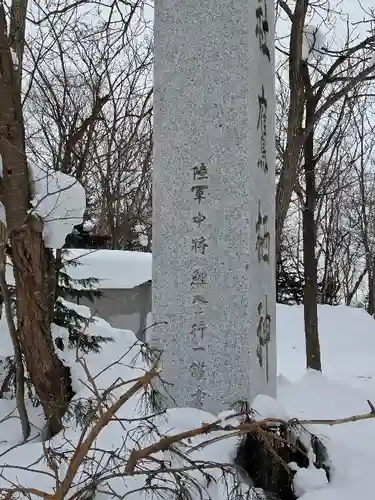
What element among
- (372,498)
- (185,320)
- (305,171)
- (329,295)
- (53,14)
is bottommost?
(329,295)

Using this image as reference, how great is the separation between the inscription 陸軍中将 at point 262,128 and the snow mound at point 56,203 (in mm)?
1389

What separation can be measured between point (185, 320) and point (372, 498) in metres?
1.28

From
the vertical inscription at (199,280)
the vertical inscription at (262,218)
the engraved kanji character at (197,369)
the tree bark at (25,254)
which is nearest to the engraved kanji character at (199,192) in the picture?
the vertical inscription at (199,280)

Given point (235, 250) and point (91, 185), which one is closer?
point (235, 250)

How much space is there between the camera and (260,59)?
3.44 meters

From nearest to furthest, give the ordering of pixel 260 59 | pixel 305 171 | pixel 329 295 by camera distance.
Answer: pixel 260 59 → pixel 305 171 → pixel 329 295

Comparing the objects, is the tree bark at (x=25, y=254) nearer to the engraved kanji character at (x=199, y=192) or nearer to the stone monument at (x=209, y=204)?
the stone monument at (x=209, y=204)

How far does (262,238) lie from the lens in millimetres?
3408

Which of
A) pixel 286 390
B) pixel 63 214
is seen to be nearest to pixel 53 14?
pixel 63 214

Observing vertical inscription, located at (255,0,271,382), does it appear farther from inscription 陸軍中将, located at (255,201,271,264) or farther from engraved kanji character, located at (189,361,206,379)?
engraved kanji character, located at (189,361,206,379)

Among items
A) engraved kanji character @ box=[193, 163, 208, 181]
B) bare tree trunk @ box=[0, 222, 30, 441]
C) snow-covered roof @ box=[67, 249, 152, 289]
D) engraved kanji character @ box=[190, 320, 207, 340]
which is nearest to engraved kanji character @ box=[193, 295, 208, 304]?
engraved kanji character @ box=[190, 320, 207, 340]

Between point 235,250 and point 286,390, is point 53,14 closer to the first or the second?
point 235,250

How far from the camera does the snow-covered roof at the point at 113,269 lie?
33.0ft

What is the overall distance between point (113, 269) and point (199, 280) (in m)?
7.36
